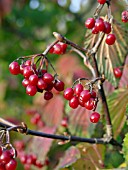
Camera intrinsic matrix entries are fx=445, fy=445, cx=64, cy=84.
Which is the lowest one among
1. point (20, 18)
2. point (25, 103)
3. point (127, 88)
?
point (25, 103)

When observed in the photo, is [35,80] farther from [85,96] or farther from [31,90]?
[85,96]

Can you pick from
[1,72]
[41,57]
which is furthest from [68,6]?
[41,57]

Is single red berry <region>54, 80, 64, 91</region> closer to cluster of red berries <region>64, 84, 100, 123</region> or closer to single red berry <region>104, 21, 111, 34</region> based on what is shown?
cluster of red berries <region>64, 84, 100, 123</region>

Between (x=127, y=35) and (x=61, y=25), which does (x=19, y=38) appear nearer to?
(x=61, y=25)

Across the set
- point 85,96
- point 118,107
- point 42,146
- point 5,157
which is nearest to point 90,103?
point 85,96

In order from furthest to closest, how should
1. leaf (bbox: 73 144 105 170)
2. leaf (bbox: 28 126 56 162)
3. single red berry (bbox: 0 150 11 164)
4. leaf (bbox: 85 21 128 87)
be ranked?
leaf (bbox: 28 126 56 162) → leaf (bbox: 73 144 105 170) → leaf (bbox: 85 21 128 87) → single red berry (bbox: 0 150 11 164)

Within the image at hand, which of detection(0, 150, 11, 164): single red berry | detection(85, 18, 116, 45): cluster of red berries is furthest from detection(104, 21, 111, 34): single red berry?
detection(0, 150, 11, 164): single red berry

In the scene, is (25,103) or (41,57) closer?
(41,57)
